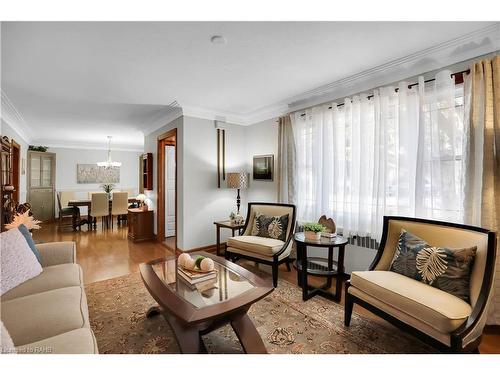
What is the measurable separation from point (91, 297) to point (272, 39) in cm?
303

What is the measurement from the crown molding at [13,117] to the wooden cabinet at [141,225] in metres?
2.45

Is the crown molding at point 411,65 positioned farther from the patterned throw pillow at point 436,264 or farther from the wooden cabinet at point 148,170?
the wooden cabinet at point 148,170

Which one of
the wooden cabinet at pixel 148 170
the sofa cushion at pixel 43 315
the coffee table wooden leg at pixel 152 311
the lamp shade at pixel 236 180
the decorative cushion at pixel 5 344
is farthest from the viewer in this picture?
the wooden cabinet at pixel 148 170

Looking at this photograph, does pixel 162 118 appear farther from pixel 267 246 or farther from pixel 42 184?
pixel 42 184

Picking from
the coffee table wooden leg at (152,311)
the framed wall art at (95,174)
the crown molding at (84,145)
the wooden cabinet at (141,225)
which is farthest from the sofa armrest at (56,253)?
the framed wall art at (95,174)

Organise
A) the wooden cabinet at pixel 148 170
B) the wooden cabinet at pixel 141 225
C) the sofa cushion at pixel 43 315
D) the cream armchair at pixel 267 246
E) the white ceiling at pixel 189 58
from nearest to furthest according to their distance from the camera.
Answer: the sofa cushion at pixel 43 315
the white ceiling at pixel 189 58
the cream armchair at pixel 267 246
the wooden cabinet at pixel 141 225
the wooden cabinet at pixel 148 170

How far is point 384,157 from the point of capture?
2496 mm

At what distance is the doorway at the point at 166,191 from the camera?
452 centimetres

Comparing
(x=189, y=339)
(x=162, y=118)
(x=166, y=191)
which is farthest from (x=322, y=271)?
(x=162, y=118)

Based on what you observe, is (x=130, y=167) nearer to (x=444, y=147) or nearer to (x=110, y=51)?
(x=110, y=51)

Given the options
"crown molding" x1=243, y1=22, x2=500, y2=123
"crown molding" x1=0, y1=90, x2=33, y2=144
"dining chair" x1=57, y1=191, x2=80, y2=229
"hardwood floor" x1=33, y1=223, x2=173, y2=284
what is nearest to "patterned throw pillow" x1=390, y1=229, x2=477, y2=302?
"crown molding" x1=243, y1=22, x2=500, y2=123

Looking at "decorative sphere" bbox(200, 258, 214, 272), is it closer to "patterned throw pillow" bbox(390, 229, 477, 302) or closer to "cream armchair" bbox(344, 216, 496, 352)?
"cream armchair" bbox(344, 216, 496, 352)

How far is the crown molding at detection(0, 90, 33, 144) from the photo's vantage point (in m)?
3.44

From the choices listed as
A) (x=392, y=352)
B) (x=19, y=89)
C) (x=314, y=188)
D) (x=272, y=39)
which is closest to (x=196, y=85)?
(x=272, y=39)
